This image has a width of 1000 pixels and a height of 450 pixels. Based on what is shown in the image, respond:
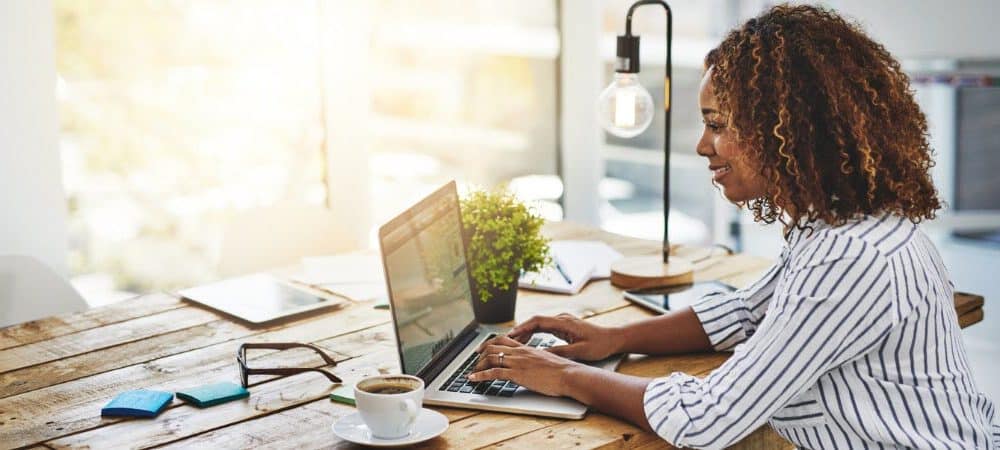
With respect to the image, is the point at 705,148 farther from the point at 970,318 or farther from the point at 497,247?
the point at 970,318

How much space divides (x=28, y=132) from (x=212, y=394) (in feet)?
4.64

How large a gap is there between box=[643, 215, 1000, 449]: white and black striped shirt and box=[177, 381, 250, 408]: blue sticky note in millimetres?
601

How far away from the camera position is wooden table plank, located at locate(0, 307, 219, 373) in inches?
70.7

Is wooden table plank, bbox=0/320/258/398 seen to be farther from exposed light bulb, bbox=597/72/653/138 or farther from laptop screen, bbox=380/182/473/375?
exposed light bulb, bbox=597/72/653/138

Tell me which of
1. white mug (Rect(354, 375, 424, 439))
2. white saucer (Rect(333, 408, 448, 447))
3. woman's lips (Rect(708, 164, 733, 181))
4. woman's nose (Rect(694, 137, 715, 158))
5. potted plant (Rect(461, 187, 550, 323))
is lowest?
white saucer (Rect(333, 408, 448, 447))

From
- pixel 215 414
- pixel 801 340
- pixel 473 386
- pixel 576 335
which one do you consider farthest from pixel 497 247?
pixel 801 340

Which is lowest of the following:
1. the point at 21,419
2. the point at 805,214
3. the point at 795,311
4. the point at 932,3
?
the point at 21,419

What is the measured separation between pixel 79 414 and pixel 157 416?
0.38 ft

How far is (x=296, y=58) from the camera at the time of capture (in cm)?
322

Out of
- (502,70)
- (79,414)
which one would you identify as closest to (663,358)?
(79,414)

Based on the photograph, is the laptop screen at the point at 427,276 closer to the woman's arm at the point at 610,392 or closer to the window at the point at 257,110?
the woman's arm at the point at 610,392

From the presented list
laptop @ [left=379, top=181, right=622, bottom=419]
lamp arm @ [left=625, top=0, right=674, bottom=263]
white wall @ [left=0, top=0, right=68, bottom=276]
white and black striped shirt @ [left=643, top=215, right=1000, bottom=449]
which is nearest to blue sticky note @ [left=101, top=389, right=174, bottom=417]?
laptop @ [left=379, top=181, right=622, bottom=419]

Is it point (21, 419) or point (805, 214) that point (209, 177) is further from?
point (805, 214)

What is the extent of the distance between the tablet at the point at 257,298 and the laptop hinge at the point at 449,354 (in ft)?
1.20
